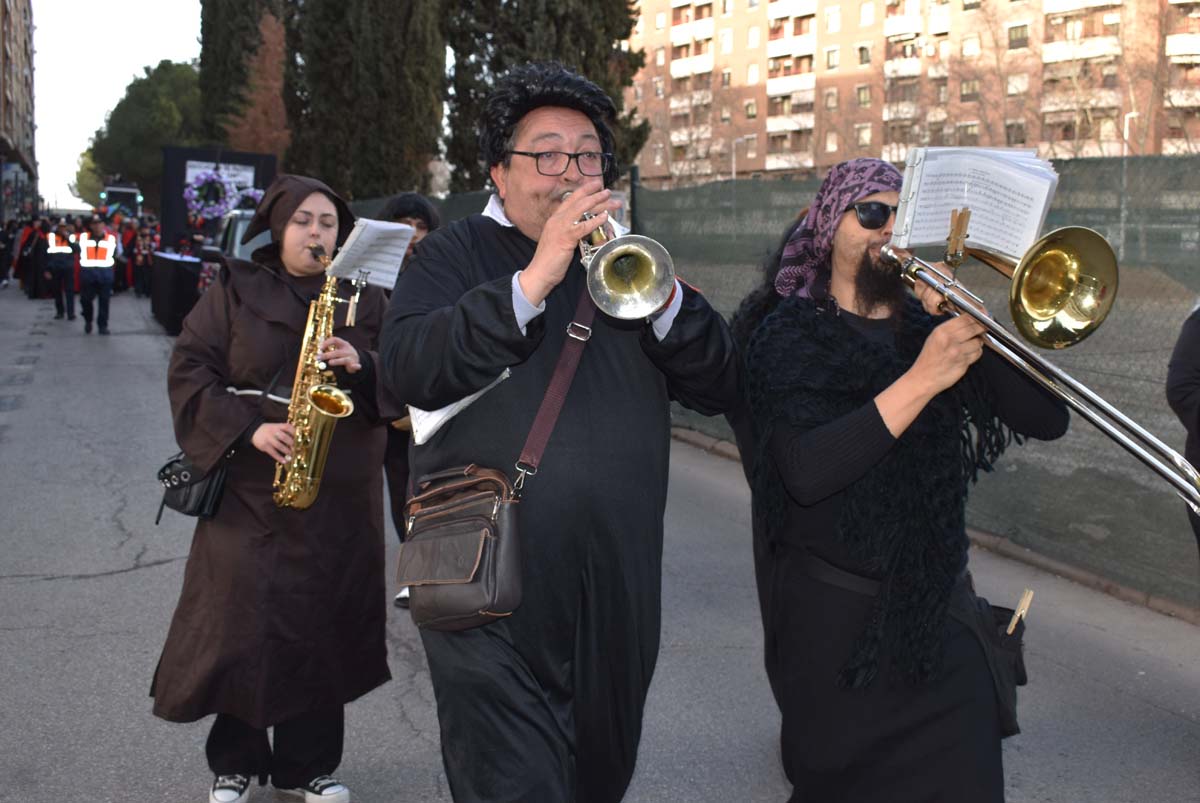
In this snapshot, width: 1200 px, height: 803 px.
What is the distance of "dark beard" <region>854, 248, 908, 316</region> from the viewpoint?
295cm

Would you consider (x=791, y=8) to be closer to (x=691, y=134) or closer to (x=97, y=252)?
(x=691, y=134)

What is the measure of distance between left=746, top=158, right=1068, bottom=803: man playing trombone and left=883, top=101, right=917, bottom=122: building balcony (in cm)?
5858

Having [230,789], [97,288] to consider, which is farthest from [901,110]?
[230,789]

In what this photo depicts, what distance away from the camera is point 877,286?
2.96 meters

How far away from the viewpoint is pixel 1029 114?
4781cm

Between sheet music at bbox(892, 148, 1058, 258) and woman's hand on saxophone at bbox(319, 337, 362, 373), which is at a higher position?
sheet music at bbox(892, 148, 1058, 258)

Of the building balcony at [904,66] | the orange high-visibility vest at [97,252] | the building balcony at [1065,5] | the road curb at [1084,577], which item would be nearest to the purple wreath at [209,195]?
the orange high-visibility vest at [97,252]

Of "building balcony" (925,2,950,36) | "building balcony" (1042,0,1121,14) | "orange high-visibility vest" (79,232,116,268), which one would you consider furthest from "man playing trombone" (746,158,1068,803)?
"building balcony" (925,2,950,36)

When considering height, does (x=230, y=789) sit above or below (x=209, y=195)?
below

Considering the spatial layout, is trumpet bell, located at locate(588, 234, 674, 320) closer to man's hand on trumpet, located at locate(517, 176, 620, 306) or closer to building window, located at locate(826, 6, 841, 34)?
man's hand on trumpet, located at locate(517, 176, 620, 306)

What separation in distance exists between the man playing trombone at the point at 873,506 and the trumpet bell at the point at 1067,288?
141 mm

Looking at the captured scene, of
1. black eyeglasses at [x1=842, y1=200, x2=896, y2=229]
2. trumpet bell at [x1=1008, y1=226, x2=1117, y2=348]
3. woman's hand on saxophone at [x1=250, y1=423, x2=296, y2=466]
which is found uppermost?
black eyeglasses at [x1=842, y1=200, x2=896, y2=229]

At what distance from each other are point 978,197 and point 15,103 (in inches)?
3702

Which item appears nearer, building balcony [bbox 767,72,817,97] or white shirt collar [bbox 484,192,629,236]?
white shirt collar [bbox 484,192,629,236]
